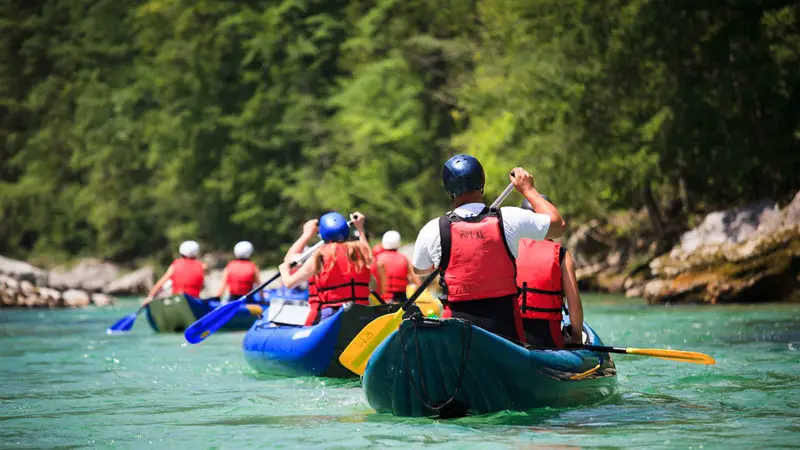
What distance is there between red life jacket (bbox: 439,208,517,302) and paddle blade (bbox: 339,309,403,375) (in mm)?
549

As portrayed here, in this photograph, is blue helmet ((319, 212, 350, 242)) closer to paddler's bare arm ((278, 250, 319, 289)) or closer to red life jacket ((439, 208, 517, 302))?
paddler's bare arm ((278, 250, 319, 289))

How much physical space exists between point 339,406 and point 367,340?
3.75ft

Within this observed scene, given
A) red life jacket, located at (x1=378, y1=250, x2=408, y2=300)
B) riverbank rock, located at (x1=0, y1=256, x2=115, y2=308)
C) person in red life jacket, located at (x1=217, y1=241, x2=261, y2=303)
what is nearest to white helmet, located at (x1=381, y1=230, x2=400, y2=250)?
red life jacket, located at (x1=378, y1=250, x2=408, y2=300)

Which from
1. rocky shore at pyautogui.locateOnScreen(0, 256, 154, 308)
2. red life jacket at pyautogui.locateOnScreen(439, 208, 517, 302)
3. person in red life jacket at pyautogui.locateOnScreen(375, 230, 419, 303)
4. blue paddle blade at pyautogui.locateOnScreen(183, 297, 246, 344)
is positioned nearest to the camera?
red life jacket at pyautogui.locateOnScreen(439, 208, 517, 302)

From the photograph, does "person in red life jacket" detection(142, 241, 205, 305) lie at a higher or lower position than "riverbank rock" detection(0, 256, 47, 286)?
higher

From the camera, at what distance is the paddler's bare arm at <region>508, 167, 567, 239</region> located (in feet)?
23.4

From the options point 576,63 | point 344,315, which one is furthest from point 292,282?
point 576,63

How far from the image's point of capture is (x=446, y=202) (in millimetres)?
38812

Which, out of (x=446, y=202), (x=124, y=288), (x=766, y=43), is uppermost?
(x=766, y=43)

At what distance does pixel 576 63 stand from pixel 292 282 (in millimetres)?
17878

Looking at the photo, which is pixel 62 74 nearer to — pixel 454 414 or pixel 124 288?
pixel 124 288

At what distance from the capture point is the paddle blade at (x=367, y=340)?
784cm

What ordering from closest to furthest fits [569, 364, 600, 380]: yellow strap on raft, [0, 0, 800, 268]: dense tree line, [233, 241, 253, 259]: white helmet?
1. [569, 364, 600, 380]: yellow strap on raft
2. [233, 241, 253, 259]: white helmet
3. [0, 0, 800, 268]: dense tree line

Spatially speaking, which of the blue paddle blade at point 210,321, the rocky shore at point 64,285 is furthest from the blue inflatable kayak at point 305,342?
the rocky shore at point 64,285
